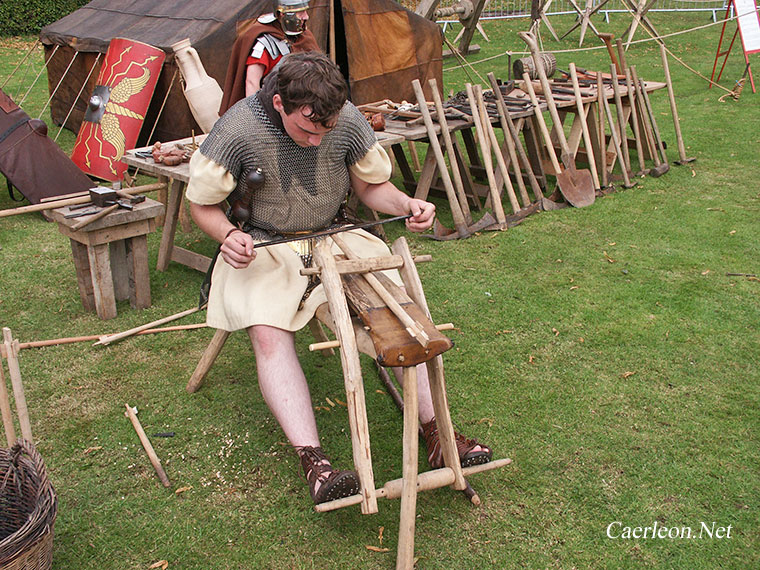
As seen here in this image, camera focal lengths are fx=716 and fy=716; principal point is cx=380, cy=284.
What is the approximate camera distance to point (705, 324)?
382 cm

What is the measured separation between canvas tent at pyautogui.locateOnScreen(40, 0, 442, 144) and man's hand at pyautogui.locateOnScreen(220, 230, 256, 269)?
414cm

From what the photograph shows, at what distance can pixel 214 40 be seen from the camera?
627 cm

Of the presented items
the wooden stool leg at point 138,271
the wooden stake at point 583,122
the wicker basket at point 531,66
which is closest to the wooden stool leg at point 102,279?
the wooden stool leg at point 138,271

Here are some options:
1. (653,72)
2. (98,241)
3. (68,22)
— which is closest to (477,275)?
(98,241)

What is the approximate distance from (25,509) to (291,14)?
9.95ft

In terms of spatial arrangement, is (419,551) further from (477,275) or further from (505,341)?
(477,275)

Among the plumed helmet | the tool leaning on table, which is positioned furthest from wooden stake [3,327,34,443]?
the plumed helmet

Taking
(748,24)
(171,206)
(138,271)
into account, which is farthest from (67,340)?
(748,24)

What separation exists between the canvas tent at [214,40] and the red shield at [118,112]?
169 mm

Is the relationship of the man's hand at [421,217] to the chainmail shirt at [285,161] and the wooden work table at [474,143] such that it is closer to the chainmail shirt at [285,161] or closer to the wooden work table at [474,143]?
the chainmail shirt at [285,161]

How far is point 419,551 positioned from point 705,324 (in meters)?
2.25

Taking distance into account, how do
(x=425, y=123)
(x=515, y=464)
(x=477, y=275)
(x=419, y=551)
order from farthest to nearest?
(x=425, y=123), (x=477, y=275), (x=515, y=464), (x=419, y=551)

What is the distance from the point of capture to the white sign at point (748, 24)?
9.16 meters

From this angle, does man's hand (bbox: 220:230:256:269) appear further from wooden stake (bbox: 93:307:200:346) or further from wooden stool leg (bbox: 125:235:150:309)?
wooden stool leg (bbox: 125:235:150:309)
